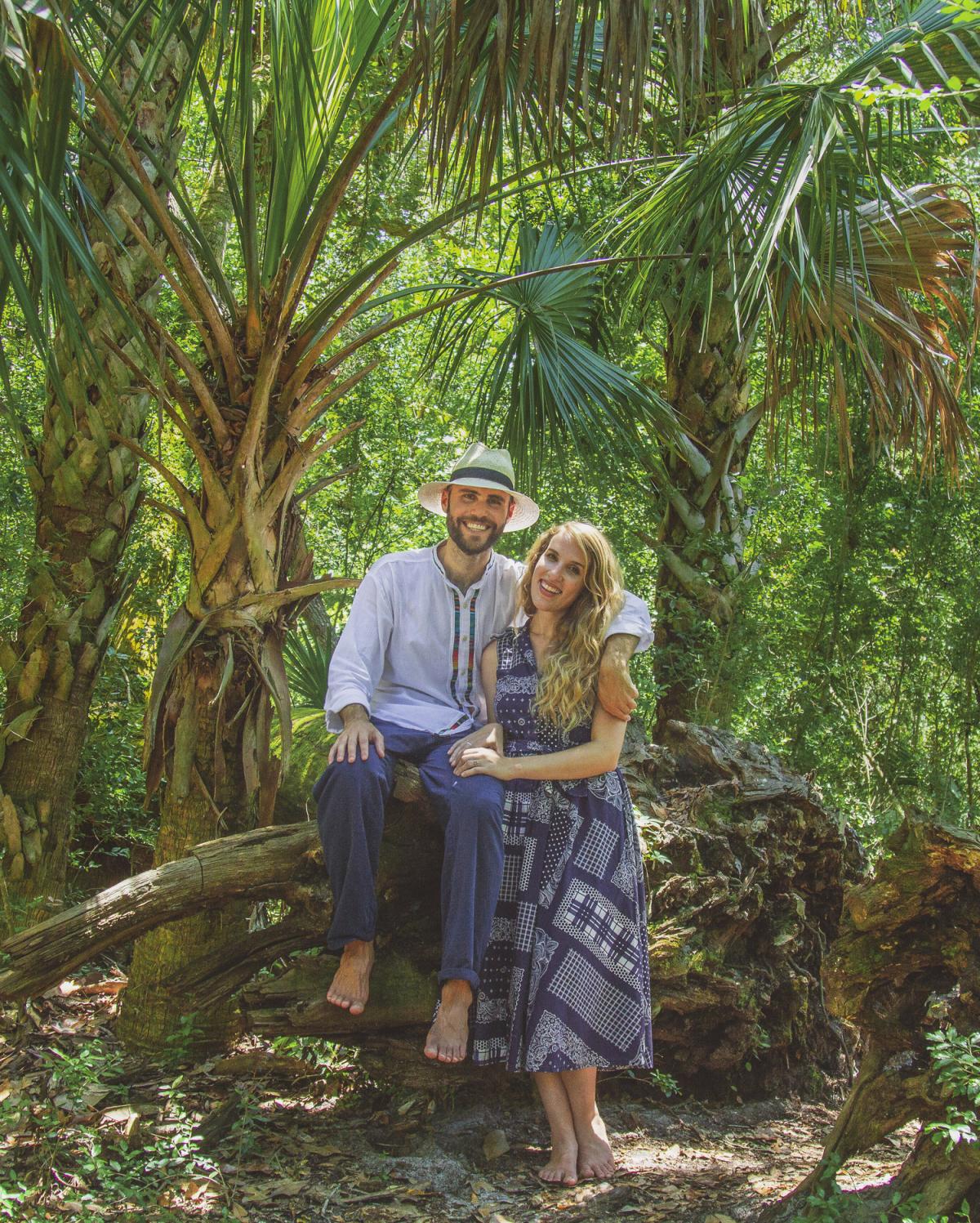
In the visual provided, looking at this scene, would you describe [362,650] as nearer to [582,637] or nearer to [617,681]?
[582,637]

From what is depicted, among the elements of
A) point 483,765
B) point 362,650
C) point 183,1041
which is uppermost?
point 362,650

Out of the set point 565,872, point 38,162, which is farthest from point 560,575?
point 38,162

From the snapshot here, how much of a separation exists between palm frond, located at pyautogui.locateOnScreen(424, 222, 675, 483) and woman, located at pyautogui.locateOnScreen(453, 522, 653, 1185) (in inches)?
59.1

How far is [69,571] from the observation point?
467 centimetres

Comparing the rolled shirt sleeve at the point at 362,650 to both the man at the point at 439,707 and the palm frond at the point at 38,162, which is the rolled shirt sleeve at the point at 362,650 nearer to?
the man at the point at 439,707

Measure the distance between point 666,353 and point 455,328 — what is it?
1.47 metres

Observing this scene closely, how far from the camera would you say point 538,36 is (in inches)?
125

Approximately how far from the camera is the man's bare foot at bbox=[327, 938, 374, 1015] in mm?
3480

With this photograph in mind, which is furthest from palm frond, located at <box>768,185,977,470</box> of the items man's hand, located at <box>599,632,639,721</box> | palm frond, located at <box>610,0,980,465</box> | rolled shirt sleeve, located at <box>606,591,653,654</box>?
man's hand, located at <box>599,632,639,721</box>

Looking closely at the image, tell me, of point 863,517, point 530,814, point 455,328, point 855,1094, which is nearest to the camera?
point 855,1094

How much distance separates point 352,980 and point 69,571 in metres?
2.19

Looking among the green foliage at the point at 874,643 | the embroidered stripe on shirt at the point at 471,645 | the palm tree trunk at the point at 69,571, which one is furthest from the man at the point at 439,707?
the green foliage at the point at 874,643

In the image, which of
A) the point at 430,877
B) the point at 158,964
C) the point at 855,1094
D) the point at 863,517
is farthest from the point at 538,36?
the point at 863,517

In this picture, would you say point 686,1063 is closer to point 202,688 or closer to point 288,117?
point 202,688
